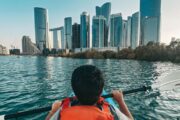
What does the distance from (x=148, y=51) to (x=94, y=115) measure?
73.7 metres

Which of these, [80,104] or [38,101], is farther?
[38,101]

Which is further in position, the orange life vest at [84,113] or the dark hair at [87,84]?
the dark hair at [87,84]

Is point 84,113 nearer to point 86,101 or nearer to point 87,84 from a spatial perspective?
point 86,101

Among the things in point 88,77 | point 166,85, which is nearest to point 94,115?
point 88,77

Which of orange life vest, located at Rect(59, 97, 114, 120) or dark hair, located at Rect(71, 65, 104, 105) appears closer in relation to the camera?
orange life vest, located at Rect(59, 97, 114, 120)

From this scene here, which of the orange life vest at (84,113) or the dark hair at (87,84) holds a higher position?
the dark hair at (87,84)

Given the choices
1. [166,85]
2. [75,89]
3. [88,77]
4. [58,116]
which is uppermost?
[88,77]

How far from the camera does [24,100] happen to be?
9672 millimetres

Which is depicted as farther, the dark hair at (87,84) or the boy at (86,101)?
the dark hair at (87,84)

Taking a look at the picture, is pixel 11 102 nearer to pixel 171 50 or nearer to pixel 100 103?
pixel 100 103

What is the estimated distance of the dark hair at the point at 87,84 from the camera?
5.57 feet

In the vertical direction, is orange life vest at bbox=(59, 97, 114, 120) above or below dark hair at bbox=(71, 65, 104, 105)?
below

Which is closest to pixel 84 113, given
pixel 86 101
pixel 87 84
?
pixel 86 101

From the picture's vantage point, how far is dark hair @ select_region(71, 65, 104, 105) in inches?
66.8
